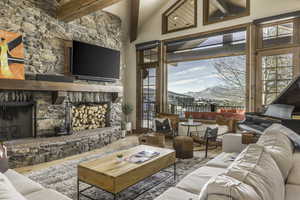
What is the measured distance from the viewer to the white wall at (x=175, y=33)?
4.00 meters

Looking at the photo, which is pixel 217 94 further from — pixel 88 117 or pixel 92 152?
pixel 92 152

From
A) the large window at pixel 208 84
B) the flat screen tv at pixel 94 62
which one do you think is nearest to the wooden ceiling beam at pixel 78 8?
the flat screen tv at pixel 94 62

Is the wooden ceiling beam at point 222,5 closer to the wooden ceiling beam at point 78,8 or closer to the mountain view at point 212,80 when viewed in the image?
the mountain view at point 212,80

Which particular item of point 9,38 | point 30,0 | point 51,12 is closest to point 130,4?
point 51,12

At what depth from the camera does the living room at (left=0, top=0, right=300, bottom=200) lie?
5.74 ft

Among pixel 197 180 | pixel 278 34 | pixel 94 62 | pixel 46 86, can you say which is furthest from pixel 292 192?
pixel 94 62

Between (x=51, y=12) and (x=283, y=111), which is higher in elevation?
(x=51, y=12)

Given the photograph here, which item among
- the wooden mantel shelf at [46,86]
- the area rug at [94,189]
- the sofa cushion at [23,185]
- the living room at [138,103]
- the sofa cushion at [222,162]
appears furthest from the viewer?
the wooden mantel shelf at [46,86]

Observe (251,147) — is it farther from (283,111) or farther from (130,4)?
(130,4)

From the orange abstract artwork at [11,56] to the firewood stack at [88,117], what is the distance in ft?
4.74

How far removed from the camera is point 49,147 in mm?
3457

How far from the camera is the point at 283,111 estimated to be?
2537 mm

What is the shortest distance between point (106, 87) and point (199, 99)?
419cm

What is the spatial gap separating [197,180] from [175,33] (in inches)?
182
